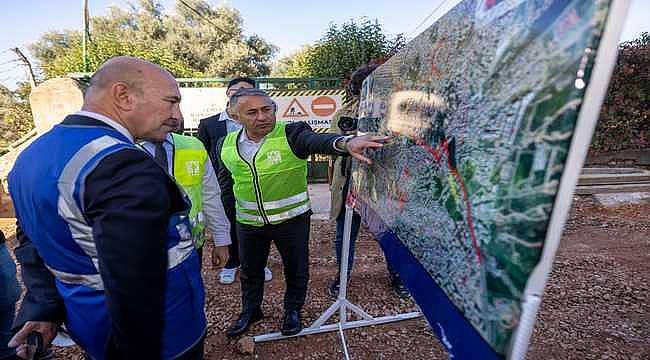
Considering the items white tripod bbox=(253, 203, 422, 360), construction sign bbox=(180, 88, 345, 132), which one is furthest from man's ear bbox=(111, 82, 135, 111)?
construction sign bbox=(180, 88, 345, 132)

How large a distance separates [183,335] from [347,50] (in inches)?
323

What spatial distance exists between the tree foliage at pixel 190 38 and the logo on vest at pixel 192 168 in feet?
64.8

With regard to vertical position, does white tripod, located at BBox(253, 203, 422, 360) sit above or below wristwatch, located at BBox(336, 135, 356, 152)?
below

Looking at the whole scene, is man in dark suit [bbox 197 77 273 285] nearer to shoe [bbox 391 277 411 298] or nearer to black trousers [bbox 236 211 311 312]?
black trousers [bbox 236 211 311 312]

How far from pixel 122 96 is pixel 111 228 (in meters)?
0.51

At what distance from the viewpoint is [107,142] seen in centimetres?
100

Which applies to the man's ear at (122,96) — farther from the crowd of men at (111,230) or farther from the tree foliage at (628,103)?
the tree foliage at (628,103)

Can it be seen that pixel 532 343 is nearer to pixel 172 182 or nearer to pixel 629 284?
pixel 629 284

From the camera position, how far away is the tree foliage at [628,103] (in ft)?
25.7

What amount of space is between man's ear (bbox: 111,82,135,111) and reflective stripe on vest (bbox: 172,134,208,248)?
2.94 ft

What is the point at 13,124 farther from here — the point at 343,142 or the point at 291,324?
the point at 343,142

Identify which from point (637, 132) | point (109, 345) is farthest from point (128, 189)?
point (637, 132)

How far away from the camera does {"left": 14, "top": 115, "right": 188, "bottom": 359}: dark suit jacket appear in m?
0.91

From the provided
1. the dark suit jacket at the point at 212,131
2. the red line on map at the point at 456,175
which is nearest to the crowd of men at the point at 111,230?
the red line on map at the point at 456,175
